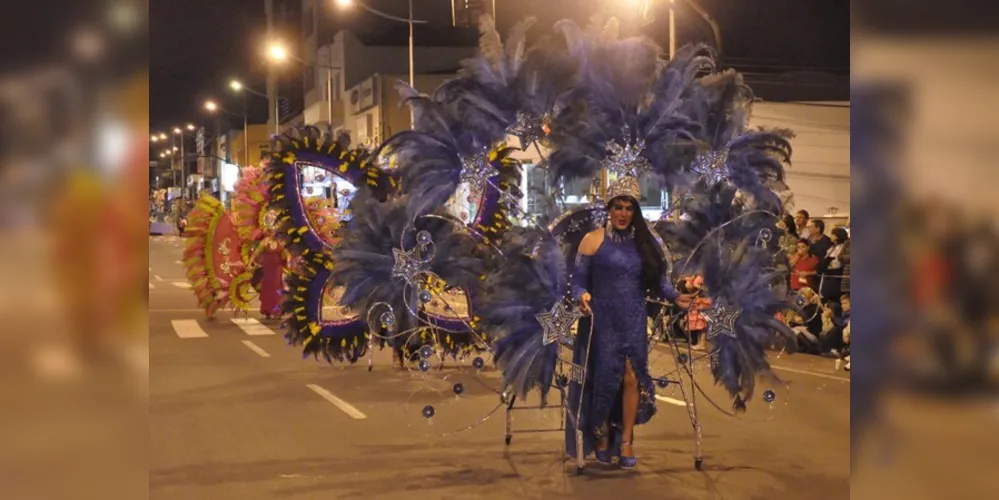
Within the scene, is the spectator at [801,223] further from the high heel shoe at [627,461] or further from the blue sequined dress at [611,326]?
the high heel shoe at [627,461]

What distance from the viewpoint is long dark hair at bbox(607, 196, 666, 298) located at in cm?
713

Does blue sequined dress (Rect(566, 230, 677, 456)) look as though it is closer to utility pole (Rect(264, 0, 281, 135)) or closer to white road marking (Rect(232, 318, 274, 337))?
white road marking (Rect(232, 318, 274, 337))

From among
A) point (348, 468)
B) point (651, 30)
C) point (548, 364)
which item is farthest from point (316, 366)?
point (651, 30)

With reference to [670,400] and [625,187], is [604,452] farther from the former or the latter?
[670,400]

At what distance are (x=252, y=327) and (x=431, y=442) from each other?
10.2m

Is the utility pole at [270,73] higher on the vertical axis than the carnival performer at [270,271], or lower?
higher

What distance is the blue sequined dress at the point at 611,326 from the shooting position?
7.16 m

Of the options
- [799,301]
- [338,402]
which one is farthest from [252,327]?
[799,301]

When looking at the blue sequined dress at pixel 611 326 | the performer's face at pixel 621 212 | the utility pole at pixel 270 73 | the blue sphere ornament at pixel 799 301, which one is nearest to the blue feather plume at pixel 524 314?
the blue sequined dress at pixel 611 326

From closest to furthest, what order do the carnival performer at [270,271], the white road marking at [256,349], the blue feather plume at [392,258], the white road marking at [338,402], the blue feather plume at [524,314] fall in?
1. the blue feather plume at [524,314]
2. the blue feather plume at [392,258]
3. the white road marking at [338,402]
4. the white road marking at [256,349]
5. the carnival performer at [270,271]

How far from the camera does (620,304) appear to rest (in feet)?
23.6

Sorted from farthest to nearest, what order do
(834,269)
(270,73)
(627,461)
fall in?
(270,73), (834,269), (627,461)

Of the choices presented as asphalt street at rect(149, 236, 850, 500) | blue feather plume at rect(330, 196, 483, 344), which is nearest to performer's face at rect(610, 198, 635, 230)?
blue feather plume at rect(330, 196, 483, 344)

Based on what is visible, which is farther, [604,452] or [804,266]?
[804,266]
